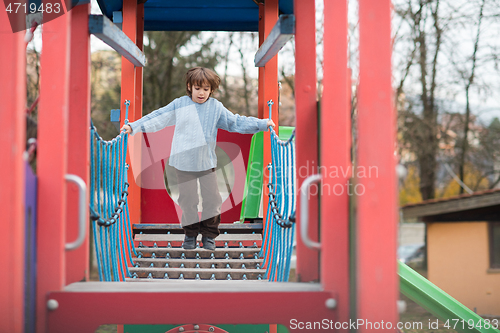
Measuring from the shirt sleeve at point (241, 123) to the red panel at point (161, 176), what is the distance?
1169 millimetres

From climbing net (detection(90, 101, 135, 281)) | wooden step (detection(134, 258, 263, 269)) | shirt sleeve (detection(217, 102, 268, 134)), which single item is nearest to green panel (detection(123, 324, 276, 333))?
wooden step (detection(134, 258, 263, 269))

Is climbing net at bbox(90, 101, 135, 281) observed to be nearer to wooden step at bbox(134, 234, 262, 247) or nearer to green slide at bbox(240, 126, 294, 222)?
wooden step at bbox(134, 234, 262, 247)

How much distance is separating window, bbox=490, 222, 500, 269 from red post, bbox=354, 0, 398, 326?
9894mm

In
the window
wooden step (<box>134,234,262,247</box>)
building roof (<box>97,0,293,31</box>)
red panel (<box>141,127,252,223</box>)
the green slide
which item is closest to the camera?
wooden step (<box>134,234,262,247</box>)

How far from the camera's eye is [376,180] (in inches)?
64.1

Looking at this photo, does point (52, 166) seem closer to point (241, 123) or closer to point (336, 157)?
point (336, 157)

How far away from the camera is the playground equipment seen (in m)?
1.62

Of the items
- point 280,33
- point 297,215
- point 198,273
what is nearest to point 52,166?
point 297,215

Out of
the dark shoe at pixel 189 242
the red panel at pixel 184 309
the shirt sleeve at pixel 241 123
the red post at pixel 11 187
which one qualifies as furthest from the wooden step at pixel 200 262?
the red post at pixel 11 187

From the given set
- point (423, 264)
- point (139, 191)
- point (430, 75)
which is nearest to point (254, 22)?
point (139, 191)

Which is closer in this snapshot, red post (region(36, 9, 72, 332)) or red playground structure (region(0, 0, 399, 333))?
red playground structure (region(0, 0, 399, 333))

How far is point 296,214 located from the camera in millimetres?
2141

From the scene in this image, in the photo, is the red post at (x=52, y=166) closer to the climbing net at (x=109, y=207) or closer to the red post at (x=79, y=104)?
the red post at (x=79, y=104)

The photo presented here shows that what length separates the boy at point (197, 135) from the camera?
122 inches
